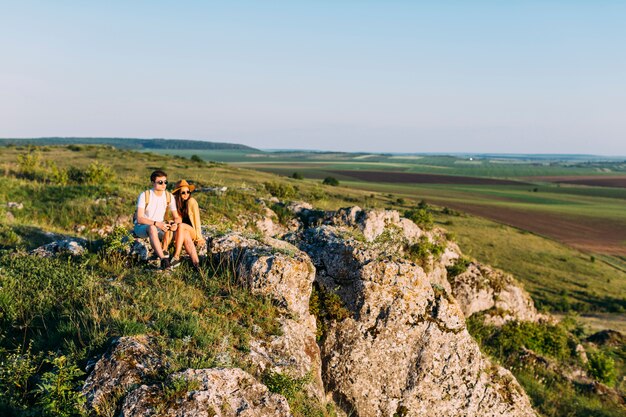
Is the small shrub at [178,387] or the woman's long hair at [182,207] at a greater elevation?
the woman's long hair at [182,207]

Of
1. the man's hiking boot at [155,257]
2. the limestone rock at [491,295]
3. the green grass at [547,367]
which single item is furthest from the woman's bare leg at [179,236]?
the limestone rock at [491,295]

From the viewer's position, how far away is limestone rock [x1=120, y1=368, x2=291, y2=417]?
541 centimetres

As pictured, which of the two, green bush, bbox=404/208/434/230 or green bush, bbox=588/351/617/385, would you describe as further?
green bush, bbox=404/208/434/230

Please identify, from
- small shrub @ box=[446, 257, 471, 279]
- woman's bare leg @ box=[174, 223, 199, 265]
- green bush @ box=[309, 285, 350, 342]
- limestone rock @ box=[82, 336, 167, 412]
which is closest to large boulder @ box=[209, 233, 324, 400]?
green bush @ box=[309, 285, 350, 342]

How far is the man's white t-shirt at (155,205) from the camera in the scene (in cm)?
1010

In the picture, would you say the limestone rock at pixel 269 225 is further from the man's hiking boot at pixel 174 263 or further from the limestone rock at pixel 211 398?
the limestone rock at pixel 211 398

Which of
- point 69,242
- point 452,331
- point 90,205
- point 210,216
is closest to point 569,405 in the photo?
point 452,331

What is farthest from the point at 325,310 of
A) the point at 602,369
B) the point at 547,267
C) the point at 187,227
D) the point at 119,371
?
the point at 547,267

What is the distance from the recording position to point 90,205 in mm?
18953

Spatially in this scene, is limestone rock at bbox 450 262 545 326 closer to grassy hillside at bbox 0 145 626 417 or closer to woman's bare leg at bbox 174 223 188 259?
grassy hillside at bbox 0 145 626 417

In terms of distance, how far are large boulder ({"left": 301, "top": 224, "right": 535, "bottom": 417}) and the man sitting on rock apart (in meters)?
4.02

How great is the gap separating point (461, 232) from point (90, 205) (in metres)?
46.5

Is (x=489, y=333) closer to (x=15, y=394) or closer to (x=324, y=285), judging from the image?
(x=324, y=285)

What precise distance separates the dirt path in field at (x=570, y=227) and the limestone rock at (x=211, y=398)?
6270 centimetres
